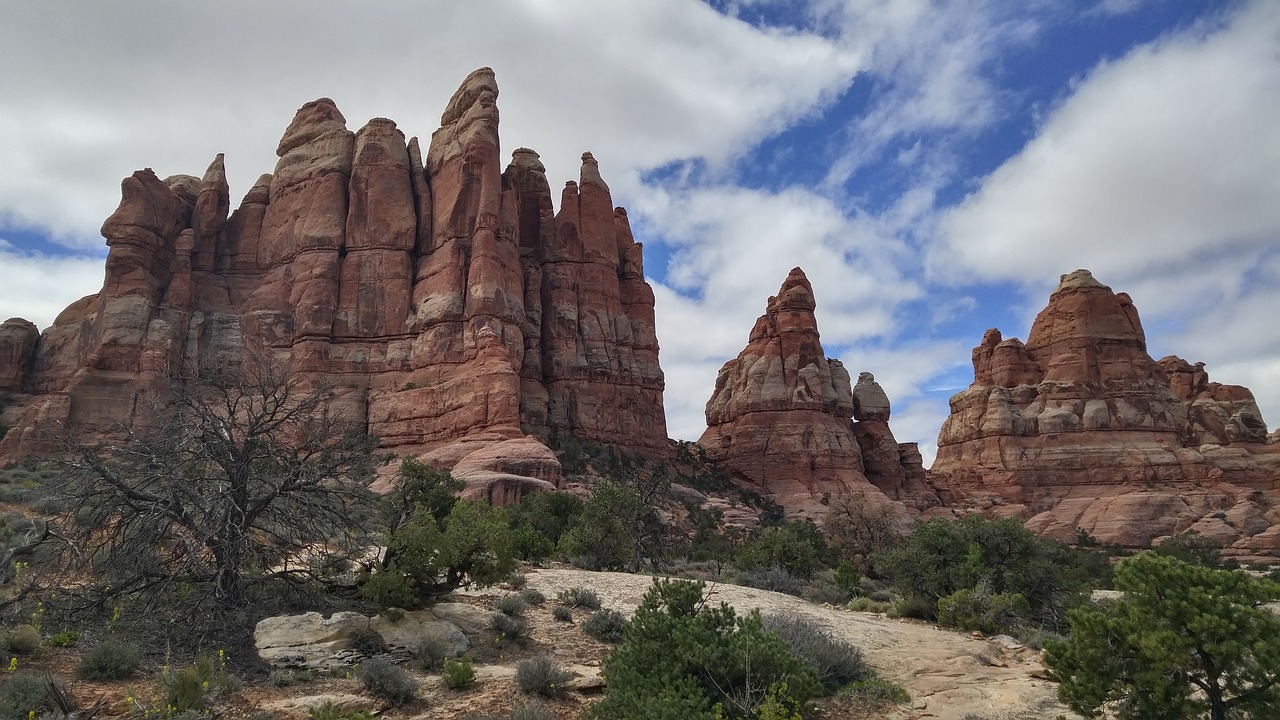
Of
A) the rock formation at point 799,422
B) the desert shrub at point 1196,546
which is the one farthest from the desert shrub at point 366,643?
the rock formation at point 799,422

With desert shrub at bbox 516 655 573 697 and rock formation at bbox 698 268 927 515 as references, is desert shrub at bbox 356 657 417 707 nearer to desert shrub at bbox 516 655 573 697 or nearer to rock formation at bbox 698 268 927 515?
desert shrub at bbox 516 655 573 697

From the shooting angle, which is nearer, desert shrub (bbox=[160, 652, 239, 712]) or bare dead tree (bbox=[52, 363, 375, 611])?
desert shrub (bbox=[160, 652, 239, 712])

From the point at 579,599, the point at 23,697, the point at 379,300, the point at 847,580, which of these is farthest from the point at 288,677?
the point at 379,300

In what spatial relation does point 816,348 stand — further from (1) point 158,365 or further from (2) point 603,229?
(1) point 158,365

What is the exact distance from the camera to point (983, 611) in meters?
14.5

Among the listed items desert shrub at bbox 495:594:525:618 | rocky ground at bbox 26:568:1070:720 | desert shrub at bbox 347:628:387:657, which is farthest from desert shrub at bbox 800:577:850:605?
desert shrub at bbox 347:628:387:657

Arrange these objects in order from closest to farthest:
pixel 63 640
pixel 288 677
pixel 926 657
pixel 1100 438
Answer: pixel 288 677 → pixel 63 640 → pixel 926 657 → pixel 1100 438

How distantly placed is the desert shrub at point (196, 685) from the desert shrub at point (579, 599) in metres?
6.18

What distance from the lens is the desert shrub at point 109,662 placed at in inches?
308

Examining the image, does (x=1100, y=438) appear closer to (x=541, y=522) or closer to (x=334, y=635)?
(x=541, y=522)

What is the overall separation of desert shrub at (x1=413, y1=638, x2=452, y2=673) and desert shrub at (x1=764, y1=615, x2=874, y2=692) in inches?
169

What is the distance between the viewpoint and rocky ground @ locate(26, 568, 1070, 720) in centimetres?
763

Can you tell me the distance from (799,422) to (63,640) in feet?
195

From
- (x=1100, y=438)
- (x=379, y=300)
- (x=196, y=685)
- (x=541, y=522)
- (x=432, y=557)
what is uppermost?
(x=379, y=300)
